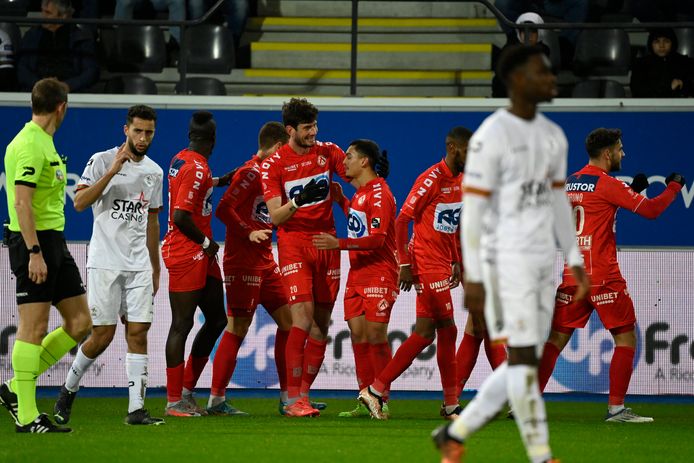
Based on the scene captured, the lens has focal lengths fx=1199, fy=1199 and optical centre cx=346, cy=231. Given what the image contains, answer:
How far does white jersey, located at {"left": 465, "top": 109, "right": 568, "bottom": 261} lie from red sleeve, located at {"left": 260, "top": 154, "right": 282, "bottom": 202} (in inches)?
152

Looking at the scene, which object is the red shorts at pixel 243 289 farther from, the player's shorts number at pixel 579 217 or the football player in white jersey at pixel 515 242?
the football player in white jersey at pixel 515 242

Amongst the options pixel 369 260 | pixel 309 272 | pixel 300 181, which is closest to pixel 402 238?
pixel 369 260

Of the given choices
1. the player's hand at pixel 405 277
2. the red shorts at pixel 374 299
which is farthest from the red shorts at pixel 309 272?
the player's hand at pixel 405 277

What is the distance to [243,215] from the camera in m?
10.4

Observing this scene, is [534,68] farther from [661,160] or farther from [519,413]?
[661,160]

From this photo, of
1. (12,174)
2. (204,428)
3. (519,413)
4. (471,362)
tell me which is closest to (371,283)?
(471,362)

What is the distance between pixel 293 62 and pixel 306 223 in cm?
663

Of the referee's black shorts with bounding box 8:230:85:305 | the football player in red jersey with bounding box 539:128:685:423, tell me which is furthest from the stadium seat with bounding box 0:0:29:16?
the football player in red jersey with bounding box 539:128:685:423

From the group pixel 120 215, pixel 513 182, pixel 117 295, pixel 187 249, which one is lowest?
pixel 117 295

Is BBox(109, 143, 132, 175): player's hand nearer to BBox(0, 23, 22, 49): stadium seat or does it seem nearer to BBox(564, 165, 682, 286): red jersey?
BBox(564, 165, 682, 286): red jersey

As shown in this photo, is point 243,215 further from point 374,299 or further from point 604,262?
point 604,262

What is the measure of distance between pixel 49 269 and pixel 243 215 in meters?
2.51

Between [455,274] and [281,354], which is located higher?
[455,274]

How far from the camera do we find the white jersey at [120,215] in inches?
350
